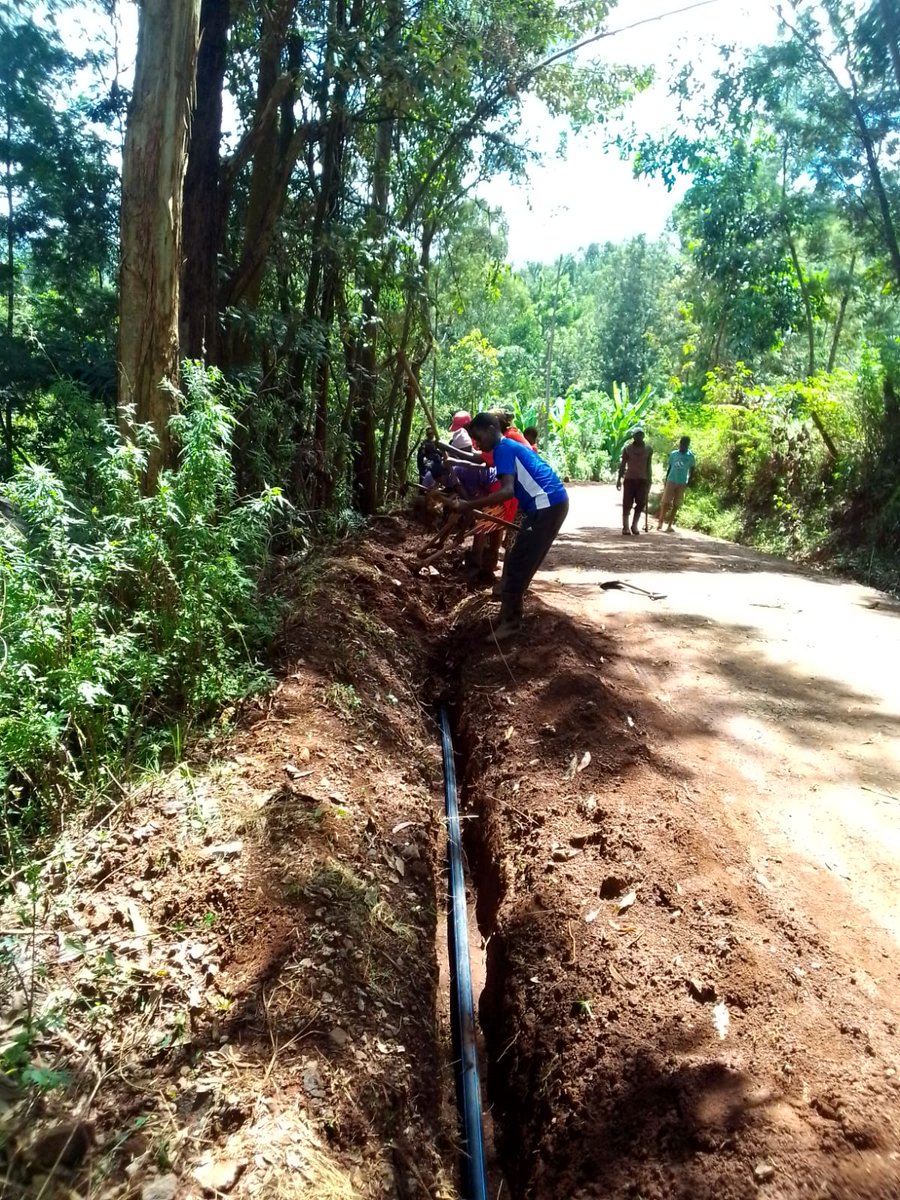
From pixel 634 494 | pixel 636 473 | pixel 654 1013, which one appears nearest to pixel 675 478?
pixel 634 494

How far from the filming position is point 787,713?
5867 millimetres

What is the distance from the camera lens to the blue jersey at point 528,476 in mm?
6695

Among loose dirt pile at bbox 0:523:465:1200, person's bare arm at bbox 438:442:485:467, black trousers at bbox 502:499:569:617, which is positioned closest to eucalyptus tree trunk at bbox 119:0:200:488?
loose dirt pile at bbox 0:523:465:1200

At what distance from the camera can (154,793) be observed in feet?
12.5

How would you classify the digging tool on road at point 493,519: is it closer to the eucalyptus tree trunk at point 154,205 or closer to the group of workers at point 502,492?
the group of workers at point 502,492

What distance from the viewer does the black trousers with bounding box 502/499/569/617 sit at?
674 centimetres

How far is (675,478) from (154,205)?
13.0 meters

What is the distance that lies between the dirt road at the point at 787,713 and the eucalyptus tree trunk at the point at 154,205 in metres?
3.96

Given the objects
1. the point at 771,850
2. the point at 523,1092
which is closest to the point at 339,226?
the point at 771,850

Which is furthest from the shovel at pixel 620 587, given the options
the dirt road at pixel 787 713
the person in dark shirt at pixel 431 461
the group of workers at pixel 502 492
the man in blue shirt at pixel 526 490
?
the man in blue shirt at pixel 526 490

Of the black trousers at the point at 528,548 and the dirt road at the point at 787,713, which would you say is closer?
the dirt road at the point at 787,713

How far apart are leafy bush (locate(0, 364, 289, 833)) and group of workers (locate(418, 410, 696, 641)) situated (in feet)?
8.06

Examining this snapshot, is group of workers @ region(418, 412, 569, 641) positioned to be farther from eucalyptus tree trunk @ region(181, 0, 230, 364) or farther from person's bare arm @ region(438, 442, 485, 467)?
eucalyptus tree trunk @ region(181, 0, 230, 364)

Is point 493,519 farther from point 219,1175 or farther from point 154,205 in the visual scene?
point 219,1175
